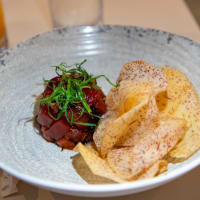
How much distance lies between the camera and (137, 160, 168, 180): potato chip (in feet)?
3.93

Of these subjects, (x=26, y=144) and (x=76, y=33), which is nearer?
(x=26, y=144)

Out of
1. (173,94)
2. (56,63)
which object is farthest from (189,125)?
(56,63)

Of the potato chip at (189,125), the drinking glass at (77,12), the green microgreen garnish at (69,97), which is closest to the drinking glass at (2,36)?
the drinking glass at (77,12)

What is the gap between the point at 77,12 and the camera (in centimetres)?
271

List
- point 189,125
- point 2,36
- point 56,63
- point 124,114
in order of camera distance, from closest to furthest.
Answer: point 124,114 < point 189,125 < point 56,63 < point 2,36

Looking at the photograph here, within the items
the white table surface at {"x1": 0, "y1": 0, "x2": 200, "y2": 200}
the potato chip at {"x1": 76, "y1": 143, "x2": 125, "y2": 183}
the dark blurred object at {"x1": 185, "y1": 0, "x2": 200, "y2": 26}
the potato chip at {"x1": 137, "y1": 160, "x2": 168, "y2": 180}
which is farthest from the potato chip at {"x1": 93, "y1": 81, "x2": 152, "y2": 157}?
the dark blurred object at {"x1": 185, "y1": 0, "x2": 200, "y2": 26}

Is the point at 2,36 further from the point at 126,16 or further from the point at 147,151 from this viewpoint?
the point at 147,151

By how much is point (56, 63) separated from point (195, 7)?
170cm

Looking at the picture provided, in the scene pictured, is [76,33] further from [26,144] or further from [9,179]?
[9,179]

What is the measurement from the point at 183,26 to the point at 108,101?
1.40 meters

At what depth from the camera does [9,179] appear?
4.79 ft

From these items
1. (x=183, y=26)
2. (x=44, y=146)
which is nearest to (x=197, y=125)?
(x=44, y=146)

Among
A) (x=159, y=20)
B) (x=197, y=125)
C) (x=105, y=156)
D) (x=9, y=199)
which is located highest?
(x=159, y=20)

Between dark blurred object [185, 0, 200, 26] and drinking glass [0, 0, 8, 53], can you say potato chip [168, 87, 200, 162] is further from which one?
drinking glass [0, 0, 8, 53]
